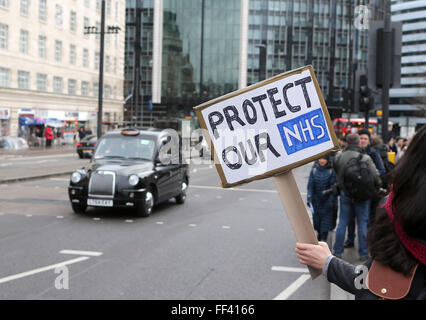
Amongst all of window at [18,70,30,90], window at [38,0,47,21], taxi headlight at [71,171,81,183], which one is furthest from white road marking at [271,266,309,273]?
window at [38,0,47,21]

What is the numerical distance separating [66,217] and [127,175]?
4.84 ft

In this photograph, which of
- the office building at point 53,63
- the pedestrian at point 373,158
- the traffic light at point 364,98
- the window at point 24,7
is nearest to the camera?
the pedestrian at point 373,158

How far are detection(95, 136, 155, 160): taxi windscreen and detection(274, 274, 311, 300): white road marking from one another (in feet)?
19.5

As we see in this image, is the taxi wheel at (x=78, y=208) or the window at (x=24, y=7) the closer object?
the taxi wheel at (x=78, y=208)

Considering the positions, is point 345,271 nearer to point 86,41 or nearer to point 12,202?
point 12,202

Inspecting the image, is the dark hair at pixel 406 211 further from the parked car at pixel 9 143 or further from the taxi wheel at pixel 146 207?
the parked car at pixel 9 143

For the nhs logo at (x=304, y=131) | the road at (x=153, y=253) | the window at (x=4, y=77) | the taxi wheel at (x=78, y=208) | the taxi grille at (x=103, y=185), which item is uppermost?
the window at (x=4, y=77)

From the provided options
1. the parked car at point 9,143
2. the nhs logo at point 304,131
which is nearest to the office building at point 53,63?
the parked car at point 9,143

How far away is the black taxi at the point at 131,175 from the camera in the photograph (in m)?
10.4

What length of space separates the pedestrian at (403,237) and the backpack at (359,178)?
16.9 ft

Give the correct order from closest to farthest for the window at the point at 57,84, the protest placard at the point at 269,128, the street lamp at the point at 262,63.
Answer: the protest placard at the point at 269,128
the window at the point at 57,84
the street lamp at the point at 262,63

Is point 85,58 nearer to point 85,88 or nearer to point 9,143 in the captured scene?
A: point 85,88

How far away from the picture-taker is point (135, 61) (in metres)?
89.1

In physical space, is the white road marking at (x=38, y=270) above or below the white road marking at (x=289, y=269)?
above
